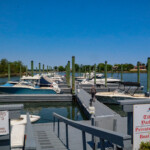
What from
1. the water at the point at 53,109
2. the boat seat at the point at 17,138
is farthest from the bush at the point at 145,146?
the water at the point at 53,109

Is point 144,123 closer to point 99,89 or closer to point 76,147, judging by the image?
point 76,147

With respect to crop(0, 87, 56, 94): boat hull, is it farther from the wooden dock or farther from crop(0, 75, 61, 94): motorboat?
the wooden dock

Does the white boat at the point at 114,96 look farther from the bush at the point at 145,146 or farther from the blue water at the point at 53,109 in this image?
the bush at the point at 145,146

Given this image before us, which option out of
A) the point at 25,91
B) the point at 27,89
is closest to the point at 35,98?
the point at 27,89

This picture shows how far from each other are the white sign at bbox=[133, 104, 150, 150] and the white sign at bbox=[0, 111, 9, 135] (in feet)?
8.05

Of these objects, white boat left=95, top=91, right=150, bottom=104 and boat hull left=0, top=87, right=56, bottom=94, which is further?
boat hull left=0, top=87, right=56, bottom=94

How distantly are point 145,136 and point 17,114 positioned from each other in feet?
8.33

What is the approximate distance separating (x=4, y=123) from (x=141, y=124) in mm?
2649

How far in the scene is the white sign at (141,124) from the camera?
12.1 ft

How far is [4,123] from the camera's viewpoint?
3402 millimetres

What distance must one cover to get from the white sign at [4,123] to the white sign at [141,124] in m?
2.45

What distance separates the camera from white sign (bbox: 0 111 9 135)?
11.1 ft

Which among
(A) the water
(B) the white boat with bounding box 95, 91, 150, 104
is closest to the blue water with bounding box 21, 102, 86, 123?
(A) the water

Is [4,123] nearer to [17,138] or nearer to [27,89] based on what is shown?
[17,138]
